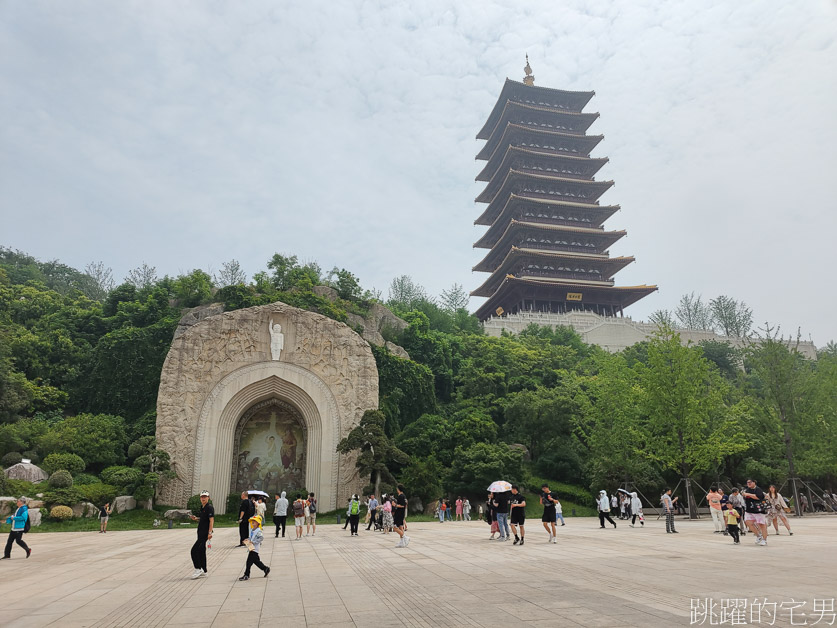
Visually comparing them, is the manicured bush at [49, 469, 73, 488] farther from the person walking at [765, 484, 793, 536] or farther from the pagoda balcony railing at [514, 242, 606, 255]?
the pagoda balcony railing at [514, 242, 606, 255]

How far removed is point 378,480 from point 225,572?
12347 millimetres

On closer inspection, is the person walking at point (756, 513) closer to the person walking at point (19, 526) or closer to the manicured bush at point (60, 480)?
the person walking at point (19, 526)

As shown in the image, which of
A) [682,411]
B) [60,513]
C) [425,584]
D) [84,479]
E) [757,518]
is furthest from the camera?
[84,479]

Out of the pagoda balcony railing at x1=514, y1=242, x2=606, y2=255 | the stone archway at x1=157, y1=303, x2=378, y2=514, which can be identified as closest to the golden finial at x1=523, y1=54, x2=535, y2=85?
the pagoda balcony railing at x1=514, y1=242, x2=606, y2=255

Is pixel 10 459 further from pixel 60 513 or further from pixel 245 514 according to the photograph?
pixel 245 514

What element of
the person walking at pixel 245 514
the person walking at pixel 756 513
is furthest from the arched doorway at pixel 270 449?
the person walking at pixel 756 513

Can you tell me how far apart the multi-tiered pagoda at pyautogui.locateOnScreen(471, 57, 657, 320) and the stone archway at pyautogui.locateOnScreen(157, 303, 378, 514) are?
24.4 m

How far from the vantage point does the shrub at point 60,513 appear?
1680 cm

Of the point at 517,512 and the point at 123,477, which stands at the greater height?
the point at 123,477

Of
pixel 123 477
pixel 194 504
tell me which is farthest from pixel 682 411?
pixel 123 477

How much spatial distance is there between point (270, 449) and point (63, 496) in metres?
7.65

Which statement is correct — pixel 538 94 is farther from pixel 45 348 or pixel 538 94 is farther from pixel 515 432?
pixel 45 348

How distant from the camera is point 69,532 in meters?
15.6

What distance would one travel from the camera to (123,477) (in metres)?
18.5
